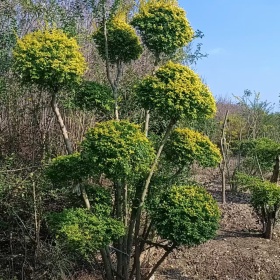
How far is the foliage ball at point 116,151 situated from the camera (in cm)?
324

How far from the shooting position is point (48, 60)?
11.4 ft

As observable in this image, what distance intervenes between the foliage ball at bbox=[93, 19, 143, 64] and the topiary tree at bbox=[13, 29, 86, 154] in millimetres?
676

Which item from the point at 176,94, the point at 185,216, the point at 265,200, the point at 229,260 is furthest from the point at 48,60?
the point at 265,200

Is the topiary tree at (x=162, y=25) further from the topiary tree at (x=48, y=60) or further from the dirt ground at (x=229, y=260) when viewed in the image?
the dirt ground at (x=229, y=260)

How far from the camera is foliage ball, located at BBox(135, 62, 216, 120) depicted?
3.60 m

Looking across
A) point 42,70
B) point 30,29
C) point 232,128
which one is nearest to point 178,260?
point 42,70

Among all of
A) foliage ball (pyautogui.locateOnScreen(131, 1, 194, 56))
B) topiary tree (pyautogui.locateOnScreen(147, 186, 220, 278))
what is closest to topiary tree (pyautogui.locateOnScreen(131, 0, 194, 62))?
foliage ball (pyautogui.locateOnScreen(131, 1, 194, 56))

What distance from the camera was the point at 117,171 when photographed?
3266 mm

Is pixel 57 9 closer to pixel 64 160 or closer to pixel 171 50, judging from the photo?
pixel 171 50

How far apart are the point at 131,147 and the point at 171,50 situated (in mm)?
1267

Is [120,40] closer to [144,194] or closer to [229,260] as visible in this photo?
[144,194]

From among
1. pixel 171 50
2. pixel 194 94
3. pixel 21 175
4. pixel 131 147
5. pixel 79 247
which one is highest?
pixel 171 50

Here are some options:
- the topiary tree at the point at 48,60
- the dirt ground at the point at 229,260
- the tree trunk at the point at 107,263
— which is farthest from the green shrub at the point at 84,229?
the dirt ground at the point at 229,260

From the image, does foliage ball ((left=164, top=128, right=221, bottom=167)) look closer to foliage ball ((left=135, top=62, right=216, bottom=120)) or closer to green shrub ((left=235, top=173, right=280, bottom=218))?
foliage ball ((left=135, top=62, right=216, bottom=120))
